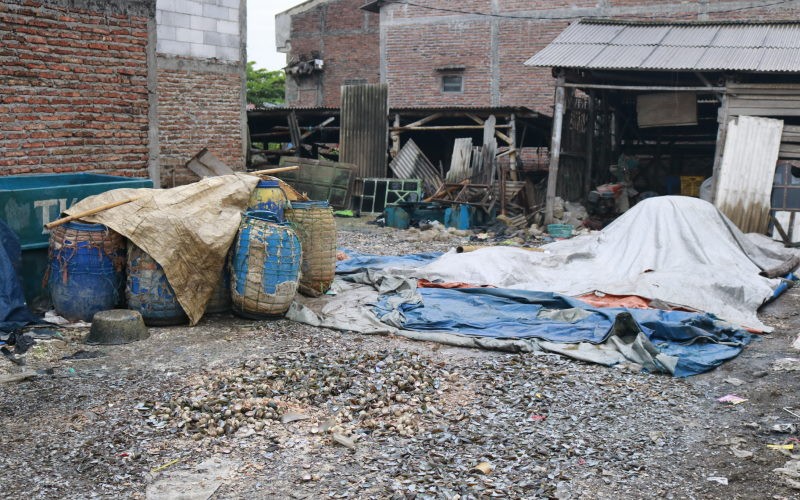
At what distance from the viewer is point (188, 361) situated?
19.7 ft

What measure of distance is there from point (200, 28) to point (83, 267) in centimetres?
907

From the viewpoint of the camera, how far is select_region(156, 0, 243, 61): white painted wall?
14.1 meters

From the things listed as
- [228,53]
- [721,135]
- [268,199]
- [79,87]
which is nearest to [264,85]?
[228,53]

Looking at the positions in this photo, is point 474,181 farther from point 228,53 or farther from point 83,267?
point 83,267

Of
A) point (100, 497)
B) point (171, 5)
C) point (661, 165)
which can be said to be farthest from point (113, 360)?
point (661, 165)

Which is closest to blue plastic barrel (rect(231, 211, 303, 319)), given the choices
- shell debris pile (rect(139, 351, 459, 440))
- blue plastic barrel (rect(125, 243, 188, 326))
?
blue plastic barrel (rect(125, 243, 188, 326))

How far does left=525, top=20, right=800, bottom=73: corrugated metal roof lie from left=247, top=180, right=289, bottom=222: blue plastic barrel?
7546mm

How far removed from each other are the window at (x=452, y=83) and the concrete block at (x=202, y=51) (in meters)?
9.60

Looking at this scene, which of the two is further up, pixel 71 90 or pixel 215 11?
pixel 215 11

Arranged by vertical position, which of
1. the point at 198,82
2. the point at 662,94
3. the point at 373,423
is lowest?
the point at 373,423

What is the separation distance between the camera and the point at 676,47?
48.8ft

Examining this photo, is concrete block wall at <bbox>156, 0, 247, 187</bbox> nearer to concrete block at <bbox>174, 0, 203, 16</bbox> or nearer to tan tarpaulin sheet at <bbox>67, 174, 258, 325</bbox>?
concrete block at <bbox>174, 0, 203, 16</bbox>

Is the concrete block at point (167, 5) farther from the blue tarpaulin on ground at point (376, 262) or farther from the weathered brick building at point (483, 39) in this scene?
the weathered brick building at point (483, 39)

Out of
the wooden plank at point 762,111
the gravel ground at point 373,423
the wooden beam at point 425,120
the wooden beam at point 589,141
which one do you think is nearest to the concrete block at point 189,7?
the wooden beam at point 425,120
